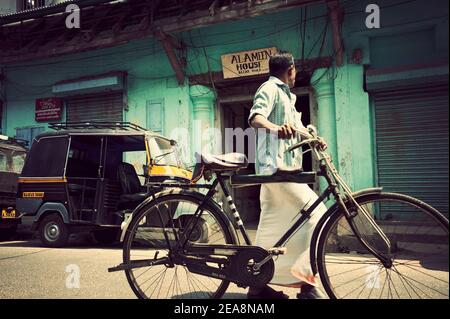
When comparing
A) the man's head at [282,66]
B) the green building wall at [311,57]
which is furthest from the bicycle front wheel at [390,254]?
the green building wall at [311,57]

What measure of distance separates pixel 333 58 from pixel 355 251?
240 inches

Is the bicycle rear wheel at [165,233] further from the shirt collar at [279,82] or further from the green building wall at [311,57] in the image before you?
the green building wall at [311,57]

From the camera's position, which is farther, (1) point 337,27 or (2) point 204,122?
(2) point 204,122

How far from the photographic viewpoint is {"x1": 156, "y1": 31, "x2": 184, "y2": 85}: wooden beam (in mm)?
8125

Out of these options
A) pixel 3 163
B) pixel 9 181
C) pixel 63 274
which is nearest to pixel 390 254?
pixel 63 274

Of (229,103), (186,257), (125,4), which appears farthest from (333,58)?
(186,257)

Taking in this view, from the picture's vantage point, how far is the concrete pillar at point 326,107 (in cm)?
756

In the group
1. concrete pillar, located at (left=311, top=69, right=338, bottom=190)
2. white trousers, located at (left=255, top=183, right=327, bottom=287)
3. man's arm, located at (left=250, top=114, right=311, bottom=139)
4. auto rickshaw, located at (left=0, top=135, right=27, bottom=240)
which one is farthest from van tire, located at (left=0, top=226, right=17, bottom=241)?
concrete pillar, located at (left=311, top=69, right=338, bottom=190)

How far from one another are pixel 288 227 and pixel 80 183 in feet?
16.6

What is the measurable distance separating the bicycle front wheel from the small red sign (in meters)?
10.2

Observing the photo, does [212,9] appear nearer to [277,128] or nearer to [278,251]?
[277,128]

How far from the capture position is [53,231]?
6.20 m
